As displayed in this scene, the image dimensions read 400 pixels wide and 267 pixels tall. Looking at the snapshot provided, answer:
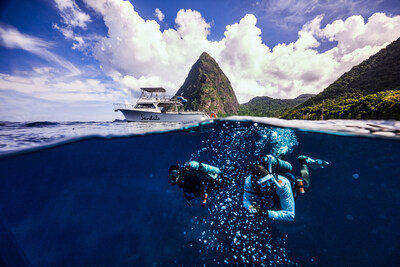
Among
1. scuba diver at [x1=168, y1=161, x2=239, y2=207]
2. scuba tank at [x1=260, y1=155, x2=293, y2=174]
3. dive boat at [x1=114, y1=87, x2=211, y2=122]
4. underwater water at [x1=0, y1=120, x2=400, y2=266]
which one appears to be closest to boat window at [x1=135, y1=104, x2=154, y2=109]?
dive boat at [x1=114, y1=87, x2=211, y2=122]

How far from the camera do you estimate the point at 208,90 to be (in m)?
103

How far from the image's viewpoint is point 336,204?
12.6 meters

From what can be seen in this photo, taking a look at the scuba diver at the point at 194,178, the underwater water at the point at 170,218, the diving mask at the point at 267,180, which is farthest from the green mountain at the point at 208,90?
the diving mask at the point at 267,180

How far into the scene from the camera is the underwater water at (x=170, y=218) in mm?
7066

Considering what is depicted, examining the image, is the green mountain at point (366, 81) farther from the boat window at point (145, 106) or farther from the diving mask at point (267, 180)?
the diving mask at point (267, 180)

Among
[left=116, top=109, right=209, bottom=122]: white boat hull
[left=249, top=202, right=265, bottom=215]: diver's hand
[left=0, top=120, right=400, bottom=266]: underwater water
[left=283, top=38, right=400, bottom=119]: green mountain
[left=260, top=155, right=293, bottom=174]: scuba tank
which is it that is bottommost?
[left=0, top=120, right=400, bottom=266]: underwater water

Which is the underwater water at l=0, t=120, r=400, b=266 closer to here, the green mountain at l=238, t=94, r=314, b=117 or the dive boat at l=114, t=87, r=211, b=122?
the dive boat at l=114, t=87, r=211, b=122

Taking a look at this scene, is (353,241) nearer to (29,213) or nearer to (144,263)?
(144,263)

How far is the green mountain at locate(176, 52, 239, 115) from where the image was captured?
321 ft

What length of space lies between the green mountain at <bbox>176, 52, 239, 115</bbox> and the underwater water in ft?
264

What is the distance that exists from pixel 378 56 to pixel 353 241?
9172 cm

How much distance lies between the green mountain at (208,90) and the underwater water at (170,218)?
80551 millimetres

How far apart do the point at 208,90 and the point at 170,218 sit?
101 metres

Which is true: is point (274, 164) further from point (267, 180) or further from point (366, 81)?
point (366, 81)
